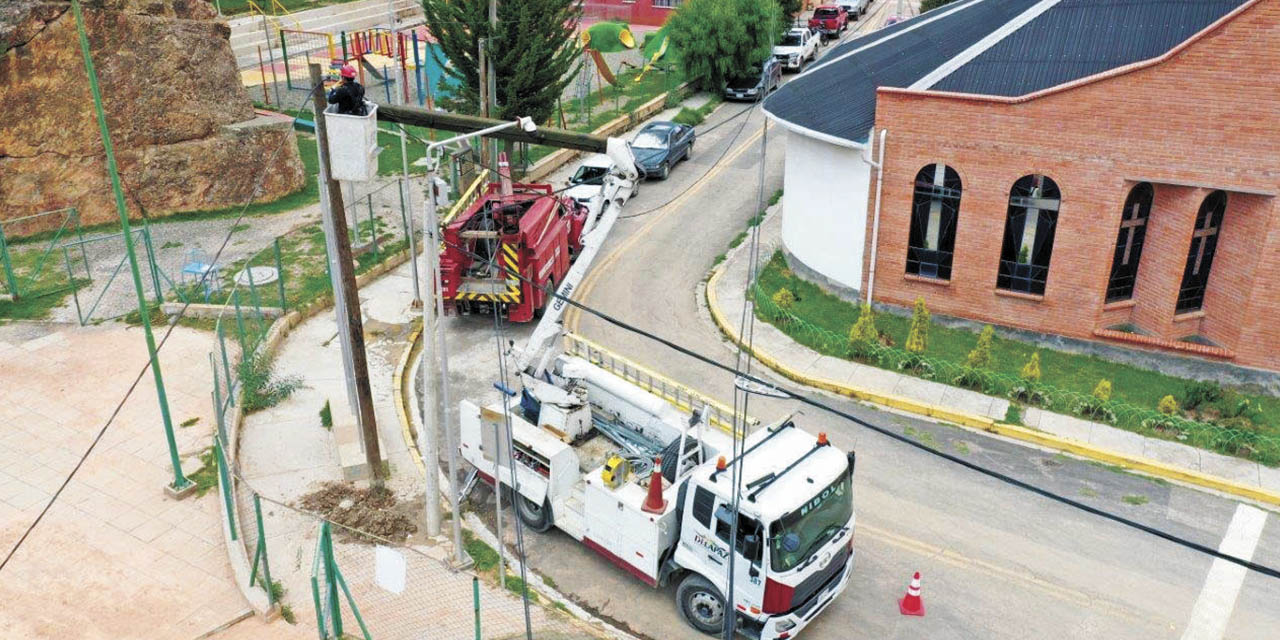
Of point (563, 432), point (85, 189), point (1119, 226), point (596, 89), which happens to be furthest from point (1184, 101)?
point (596, 89)

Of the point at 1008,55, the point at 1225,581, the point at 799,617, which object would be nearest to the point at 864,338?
the point at 1008,55

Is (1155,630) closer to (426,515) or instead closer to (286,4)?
(426,515)

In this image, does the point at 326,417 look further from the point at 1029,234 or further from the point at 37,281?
the point at 1029,234

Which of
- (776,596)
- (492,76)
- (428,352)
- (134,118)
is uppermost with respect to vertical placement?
(492,76)

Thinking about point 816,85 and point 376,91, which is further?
point 376,91

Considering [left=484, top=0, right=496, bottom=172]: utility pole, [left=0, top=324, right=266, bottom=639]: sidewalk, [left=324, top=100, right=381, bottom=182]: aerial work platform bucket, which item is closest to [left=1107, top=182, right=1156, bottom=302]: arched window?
[left=324, top=100, right=381, bottom=182]: aerial work platform bucket

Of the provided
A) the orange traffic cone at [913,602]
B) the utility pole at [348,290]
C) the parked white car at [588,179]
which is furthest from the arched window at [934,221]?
the utility pole at [348,290]

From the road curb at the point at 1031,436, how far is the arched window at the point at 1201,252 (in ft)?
15.2

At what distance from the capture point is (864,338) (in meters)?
20.9

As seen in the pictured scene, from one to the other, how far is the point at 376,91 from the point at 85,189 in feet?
51.8

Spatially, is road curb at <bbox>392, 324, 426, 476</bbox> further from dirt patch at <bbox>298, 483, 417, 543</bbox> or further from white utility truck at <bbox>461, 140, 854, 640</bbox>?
white utility truck at <bbox>461, 140, 854, 640</bbox>

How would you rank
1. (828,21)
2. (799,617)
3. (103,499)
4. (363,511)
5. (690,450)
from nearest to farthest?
(799,617) < (690,450) < (363,511) < (103,499) < (828,21)

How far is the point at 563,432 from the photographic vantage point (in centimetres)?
1542

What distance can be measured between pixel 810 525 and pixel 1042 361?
10450mm
